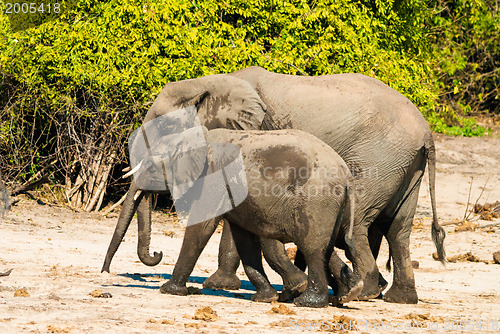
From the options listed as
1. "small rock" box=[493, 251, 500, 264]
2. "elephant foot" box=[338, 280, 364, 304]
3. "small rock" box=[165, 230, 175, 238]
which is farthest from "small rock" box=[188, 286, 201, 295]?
"small rock" box=[493, 251, 500, 264]

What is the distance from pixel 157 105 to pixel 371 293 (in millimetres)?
3042

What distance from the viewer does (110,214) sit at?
→ 13.2 metres

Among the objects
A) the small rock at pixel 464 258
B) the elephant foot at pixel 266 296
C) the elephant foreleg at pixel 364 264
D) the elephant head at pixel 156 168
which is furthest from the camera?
the small rock at pixel 464 258

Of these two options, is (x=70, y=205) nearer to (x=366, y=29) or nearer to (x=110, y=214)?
(x=110, y=214)

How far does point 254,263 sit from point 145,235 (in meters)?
1.27

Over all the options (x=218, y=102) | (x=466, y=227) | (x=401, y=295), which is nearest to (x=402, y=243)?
(x=401, y=295)

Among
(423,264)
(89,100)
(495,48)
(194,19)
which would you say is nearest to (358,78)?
(423,264)

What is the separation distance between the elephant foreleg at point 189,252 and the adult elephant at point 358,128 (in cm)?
74

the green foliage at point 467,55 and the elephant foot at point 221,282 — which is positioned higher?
the green foliage at point 467,55

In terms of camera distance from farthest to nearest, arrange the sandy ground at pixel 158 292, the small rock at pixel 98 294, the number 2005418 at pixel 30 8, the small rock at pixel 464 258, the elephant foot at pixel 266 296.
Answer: the number 2005418 at pixel 30 8 → the small rock at pixel 464 258 → the elephant foot at pixel 266 296 → the small rock at pixel 98 294 → the sandy ground at pixel 158 292

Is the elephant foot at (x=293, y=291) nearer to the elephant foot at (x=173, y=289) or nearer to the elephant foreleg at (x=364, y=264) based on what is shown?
the elephant foreleg at (x=364, y=264)

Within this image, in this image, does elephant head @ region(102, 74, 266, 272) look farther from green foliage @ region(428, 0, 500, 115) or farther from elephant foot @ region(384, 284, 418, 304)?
green foliage @ region(428, 0, 500, 115)

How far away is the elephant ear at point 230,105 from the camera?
28.2ft

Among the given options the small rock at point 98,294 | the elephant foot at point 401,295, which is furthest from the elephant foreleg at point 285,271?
the small rock at point 98,294
